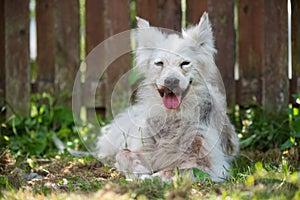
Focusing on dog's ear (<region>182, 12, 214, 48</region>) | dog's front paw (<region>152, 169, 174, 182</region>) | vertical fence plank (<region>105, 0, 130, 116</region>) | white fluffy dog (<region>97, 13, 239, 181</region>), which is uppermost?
vertical fence plank (<region>105, 0, 130, 116</region>)

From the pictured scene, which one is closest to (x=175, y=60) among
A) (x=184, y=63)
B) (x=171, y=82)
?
(x=184, y=63)

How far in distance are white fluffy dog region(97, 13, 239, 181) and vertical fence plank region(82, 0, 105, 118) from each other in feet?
5.69

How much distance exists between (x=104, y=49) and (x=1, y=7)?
1378 millimetres

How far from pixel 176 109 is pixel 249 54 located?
2.02 m

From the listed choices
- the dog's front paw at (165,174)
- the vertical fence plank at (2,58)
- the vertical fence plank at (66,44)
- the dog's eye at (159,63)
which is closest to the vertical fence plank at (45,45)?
the vertical fence plank at (66,44)

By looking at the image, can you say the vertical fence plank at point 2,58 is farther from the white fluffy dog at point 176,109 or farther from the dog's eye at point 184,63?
the dog's eye at point 184,63

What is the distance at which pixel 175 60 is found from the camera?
4098mm

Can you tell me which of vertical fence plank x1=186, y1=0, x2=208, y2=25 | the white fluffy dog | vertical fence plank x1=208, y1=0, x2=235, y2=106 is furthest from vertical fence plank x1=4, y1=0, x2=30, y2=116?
vertical fence plank x1=208, y1=0, x2=235, y2=106

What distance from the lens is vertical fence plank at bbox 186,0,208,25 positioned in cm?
598

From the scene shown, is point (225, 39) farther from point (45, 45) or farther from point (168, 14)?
point (45, 45)

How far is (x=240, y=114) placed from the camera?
598 centimetres

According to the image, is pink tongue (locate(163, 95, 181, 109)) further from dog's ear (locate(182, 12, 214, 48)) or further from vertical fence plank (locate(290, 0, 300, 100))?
vertical fence plank (locate(290, 0, 300, 100))

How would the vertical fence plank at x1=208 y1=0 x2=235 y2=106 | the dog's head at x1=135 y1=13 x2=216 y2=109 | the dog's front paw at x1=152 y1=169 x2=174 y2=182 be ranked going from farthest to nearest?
the vertical fence plank at x1=208 y1=0 x2=235 y2=106, the dog's head at x1=135 y1=13 x2=216 y2=109, the dog's front paw at x1=152 y1=169 x2=174 y2=182

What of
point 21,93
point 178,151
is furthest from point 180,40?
point 21,93
